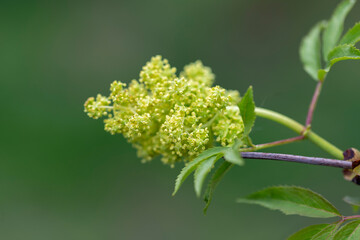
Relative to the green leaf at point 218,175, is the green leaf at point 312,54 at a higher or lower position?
higher

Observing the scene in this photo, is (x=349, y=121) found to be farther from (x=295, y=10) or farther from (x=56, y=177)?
(x=56, y=177)

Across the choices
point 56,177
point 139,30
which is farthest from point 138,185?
point 139,30

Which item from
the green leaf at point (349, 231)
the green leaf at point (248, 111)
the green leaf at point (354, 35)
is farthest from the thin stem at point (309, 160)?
the green leaf at point (354, 35)

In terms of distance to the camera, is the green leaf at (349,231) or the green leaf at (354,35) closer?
the green leaf at (349,231)

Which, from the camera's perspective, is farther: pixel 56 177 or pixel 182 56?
pixel 182 56

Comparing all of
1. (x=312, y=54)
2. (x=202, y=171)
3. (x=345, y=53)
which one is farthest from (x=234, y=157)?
(x=312, y=54)

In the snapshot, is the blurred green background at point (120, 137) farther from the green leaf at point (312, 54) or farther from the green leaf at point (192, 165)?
the green leaf at point (192, 165)

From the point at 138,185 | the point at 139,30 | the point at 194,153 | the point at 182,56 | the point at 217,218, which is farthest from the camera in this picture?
the point at 139,30

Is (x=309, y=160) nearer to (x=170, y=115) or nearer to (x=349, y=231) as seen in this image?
Answer: (x=349, y=231)

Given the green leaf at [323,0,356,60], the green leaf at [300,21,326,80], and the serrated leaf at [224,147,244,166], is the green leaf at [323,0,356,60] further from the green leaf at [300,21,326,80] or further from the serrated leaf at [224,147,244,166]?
the serrated leaf at [224,147,244,166]
